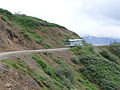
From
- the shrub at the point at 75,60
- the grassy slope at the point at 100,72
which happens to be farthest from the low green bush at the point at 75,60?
the grassy slope at the point at 100,72

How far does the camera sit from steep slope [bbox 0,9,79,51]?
4517cm

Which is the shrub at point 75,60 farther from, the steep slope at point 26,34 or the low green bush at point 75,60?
the steep slope at point 26,34

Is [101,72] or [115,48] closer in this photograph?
[101,72]

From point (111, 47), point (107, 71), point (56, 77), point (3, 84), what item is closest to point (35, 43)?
point (107, 71)

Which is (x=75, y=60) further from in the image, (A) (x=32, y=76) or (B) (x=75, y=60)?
(A) (x=32, y=76)

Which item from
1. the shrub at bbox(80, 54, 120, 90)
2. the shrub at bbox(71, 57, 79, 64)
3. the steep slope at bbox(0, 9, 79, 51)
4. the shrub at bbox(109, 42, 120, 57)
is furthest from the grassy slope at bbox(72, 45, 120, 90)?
the shrub at bbox(109, 42, 120, 57)

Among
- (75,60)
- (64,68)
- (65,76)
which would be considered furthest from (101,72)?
(65,76)

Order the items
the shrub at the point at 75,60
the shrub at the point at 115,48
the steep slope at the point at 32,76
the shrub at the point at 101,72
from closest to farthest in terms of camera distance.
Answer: the steep slope at the point at 32,76 < the shrub at the point at 101,72 < the shrub at the point at 75,60 < the shrub at the point at 115,48

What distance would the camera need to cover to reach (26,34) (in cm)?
5256

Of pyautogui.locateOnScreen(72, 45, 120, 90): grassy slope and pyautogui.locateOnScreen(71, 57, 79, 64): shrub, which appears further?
pyautogui.locateOnScreen(71, 57, 79, 64): shrub

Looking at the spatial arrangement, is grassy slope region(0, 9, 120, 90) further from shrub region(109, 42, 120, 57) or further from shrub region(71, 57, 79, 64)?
shrub region(109, 42, 120, 57)

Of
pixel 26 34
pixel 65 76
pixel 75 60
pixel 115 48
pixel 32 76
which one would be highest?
pixel 26 34

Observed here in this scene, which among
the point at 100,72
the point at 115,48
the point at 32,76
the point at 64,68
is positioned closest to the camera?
the point at 32,76

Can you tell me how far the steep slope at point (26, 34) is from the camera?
45.2 metres
